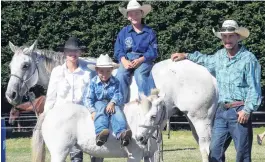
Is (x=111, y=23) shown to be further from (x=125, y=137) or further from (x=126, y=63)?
(x=125, y=137)

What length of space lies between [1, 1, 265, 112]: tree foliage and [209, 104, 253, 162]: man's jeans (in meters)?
12.2

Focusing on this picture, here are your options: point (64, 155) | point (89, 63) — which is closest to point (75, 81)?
point (89, 63)

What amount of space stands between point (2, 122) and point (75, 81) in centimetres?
134

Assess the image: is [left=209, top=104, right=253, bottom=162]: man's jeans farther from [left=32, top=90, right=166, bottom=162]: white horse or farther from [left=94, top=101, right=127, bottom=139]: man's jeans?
[left=94, top=101, right=127, bottom=139]: man's jeans

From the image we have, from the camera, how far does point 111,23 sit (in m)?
20.7

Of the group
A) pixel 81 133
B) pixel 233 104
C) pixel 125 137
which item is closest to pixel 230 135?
pixel 233 104

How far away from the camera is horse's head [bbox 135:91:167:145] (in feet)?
26.9

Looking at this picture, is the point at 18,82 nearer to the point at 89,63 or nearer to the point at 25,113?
the point at 89,63

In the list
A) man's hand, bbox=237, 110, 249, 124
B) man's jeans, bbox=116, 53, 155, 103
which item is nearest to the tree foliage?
man's jeans, bbox=116, 53, 155, 103

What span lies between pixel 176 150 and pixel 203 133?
201 inches

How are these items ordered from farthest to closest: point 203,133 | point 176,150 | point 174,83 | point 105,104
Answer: point 176,150, point 174,83, point 203,133, point 105,104

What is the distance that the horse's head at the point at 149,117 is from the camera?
819 cm

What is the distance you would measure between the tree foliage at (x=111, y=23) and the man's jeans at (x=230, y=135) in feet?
39.9

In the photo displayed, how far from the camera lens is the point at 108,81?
859cm
